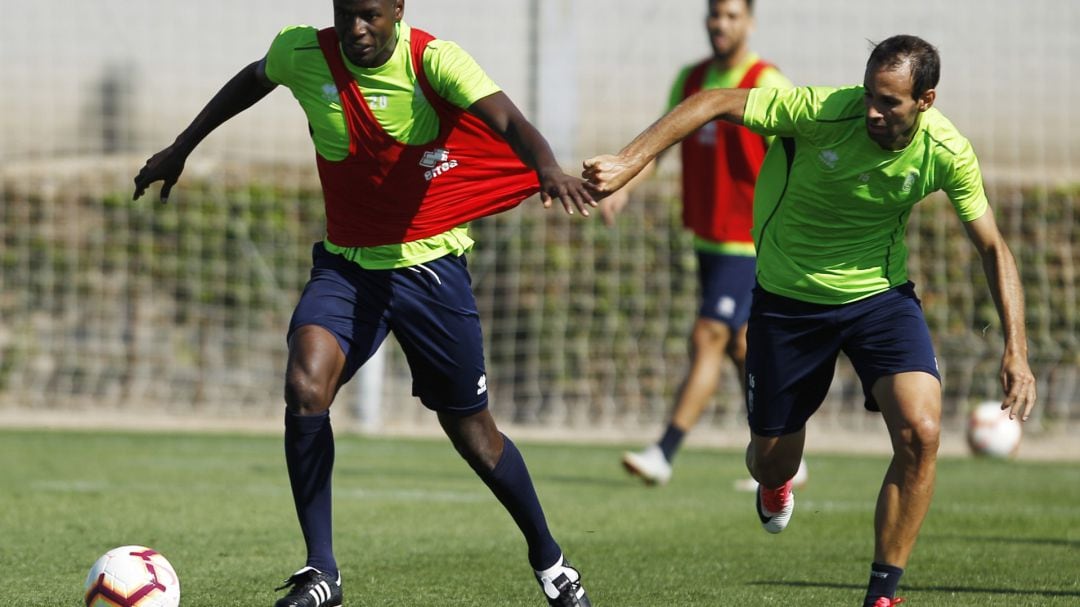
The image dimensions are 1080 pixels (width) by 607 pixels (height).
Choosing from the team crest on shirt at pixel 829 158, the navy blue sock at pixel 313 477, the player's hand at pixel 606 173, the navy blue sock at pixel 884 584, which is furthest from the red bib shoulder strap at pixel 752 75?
the navy blue sock at pixel 313 477

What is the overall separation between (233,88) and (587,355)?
28.0 feet

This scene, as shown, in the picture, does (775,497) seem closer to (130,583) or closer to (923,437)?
(923,437)

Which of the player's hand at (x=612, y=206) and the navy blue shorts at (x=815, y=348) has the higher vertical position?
the player's hand at (x=612, y=206)

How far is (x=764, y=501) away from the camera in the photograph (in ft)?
21.2

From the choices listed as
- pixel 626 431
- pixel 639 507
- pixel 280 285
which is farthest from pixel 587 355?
pixel 639 507

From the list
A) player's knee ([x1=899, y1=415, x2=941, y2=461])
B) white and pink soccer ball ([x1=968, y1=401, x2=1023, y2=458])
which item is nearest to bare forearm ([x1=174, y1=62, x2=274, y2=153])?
player's knee ([x1=899, y1=415, x2=941, y2=461])

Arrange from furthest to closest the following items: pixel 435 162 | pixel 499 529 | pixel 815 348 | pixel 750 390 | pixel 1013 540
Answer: pixel 499 529 → pixel 1013 540 → pixel 750 390 → pixel 815 348 → pixel 435 162

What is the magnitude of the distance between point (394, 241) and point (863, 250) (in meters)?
1.66

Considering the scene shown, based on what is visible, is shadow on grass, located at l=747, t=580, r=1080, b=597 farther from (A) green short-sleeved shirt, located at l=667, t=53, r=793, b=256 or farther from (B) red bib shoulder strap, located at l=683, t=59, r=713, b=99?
(B) red bib shoulder strap, located at l=683, t=59, r=713, b=99

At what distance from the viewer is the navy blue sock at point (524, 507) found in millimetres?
5312

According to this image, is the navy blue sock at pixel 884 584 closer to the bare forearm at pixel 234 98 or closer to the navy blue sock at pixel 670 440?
the bare forearm at pixel 234 98

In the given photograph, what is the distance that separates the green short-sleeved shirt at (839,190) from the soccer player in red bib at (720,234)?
10.8ft

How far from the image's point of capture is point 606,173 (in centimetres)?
493

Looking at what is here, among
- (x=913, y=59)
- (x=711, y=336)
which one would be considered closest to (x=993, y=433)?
(x=711, y=336)
